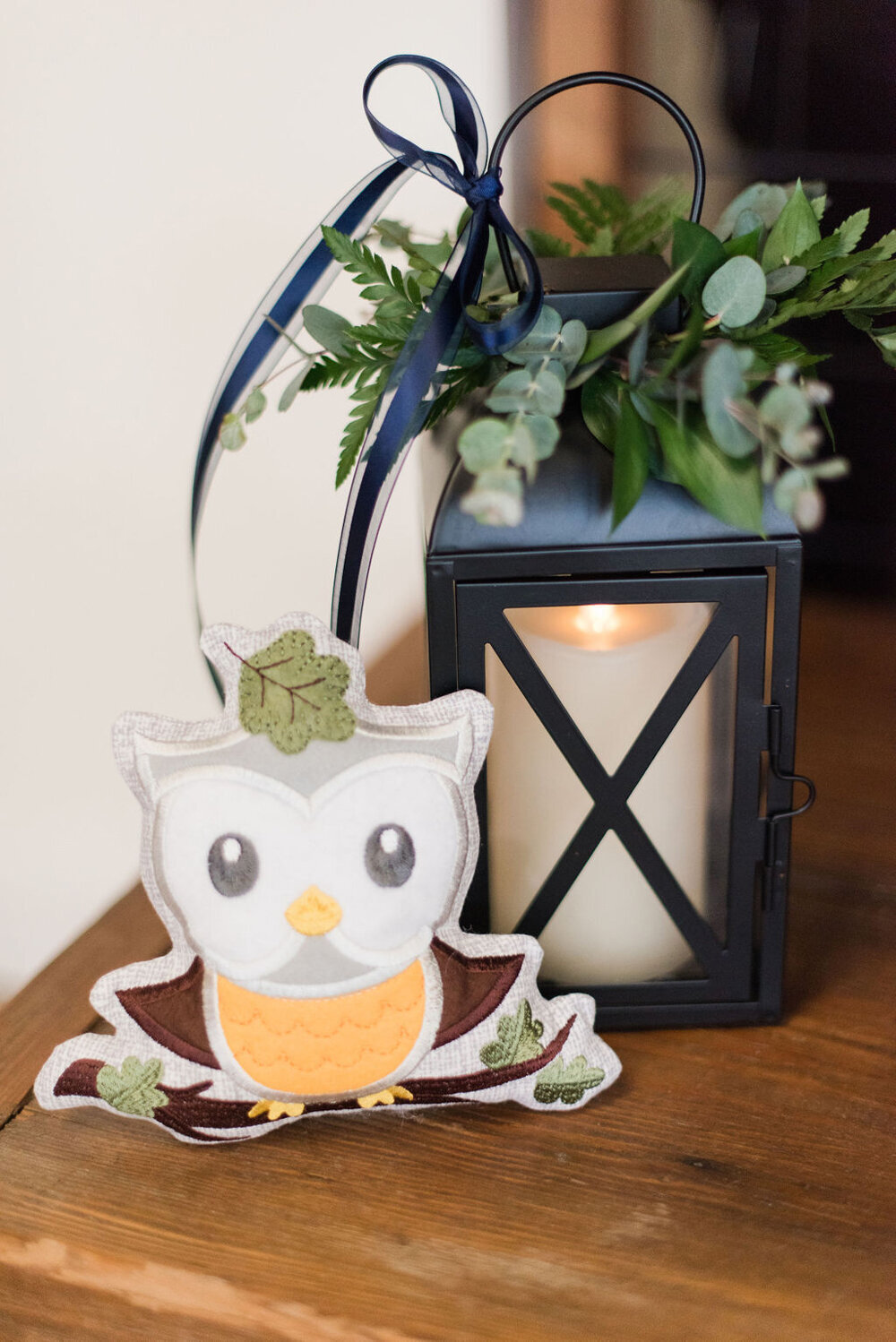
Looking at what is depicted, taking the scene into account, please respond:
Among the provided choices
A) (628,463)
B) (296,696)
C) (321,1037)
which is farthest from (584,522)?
(321,1037)

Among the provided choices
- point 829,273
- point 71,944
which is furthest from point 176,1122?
point 829,273

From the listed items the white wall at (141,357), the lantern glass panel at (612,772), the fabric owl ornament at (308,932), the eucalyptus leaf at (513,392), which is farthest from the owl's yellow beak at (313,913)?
the white wall at (141,357)

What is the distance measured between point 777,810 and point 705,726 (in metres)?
0.06

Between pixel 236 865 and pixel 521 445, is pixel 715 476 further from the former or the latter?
pixel 236 865

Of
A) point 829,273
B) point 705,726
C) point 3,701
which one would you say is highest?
point 829,273

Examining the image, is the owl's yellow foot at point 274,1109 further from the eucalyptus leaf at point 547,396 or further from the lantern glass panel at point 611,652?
the eucalyptus leaf at point 547,396

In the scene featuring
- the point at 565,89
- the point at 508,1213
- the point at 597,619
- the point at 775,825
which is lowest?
the point at 508,1213

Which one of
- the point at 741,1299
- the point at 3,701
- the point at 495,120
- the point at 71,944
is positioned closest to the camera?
the point at 741,1299

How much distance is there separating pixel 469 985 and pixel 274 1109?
10cm

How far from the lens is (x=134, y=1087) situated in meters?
0.51

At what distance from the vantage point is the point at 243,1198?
0.50 m

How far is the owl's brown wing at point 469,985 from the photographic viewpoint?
52 cm

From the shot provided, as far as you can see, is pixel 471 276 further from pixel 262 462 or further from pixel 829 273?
pixel 262 462

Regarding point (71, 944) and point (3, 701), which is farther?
point (3, 701)
